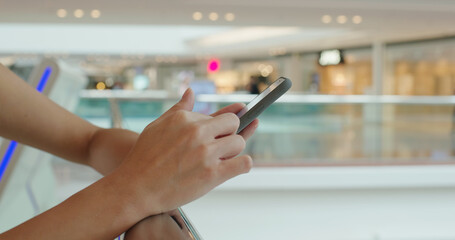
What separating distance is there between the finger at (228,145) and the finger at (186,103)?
133 millimetres

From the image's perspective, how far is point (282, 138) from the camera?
6.77 m

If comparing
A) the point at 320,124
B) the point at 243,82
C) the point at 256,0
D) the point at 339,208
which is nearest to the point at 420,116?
the point at 320,124

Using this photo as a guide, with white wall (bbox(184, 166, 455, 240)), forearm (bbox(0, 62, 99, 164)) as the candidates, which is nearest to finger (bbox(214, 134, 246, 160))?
forearm (bbox(0, 62, 99, 164))

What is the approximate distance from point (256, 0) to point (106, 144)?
19.6 ft

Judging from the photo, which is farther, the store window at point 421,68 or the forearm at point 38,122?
the store window at point 421,68

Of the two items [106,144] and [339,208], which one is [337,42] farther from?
[106,144]

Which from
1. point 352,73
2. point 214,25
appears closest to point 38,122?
point 214,25

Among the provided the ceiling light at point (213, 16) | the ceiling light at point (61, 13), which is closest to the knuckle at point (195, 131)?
the ceiling light at point (61, 13)

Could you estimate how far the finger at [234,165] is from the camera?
0.56 m

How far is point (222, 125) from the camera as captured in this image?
0.58 metres

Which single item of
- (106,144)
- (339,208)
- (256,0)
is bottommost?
(339,208)

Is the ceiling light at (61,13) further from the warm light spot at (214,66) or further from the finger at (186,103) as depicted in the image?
the warm light spot at (214,66)

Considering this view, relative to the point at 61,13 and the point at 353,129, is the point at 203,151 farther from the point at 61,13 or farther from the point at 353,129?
the point at 61,13

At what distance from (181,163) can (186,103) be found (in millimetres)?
159
